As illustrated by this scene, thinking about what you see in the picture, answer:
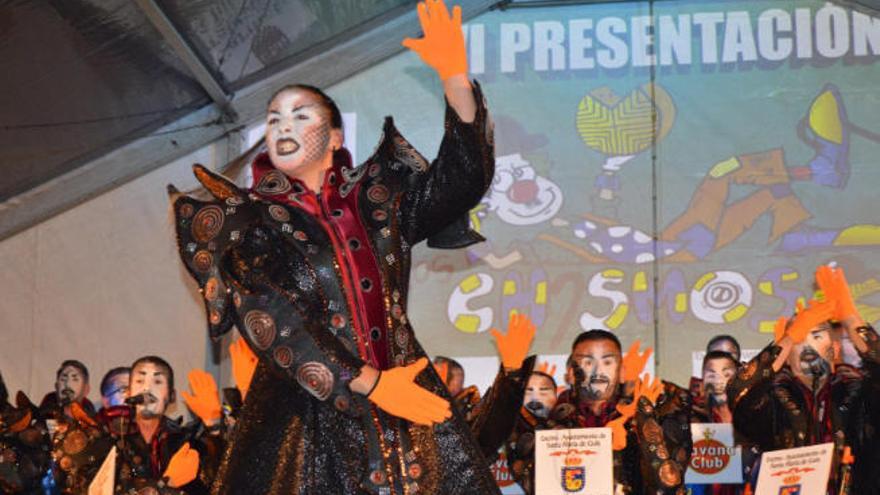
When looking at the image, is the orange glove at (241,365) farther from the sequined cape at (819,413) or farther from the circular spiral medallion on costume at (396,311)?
the sequined cape at (819,413)

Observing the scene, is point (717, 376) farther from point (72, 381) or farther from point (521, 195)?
point (72, 381)

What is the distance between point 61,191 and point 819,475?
5.52 meters

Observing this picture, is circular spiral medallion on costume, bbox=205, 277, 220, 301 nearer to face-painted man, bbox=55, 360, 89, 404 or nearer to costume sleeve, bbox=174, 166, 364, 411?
costume sleeve, bbox=174, 166, 364, 411

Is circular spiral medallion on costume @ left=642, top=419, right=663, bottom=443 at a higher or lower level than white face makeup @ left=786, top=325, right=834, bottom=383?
lower

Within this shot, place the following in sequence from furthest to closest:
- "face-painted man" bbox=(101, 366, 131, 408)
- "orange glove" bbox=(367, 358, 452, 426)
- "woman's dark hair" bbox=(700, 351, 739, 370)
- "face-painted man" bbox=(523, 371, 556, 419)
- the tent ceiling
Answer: "face-painted man" bbox=(101, 366, 131, 408) < the tent ceiling < "woman's dark hair" bbox=(700, 351, 739, 370) < "face-painted man" bbox=(523, 371, 556, 419) < "orange glove" bbox=(367, 358, 452, 426)

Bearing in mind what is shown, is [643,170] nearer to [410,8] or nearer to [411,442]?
[410,8]

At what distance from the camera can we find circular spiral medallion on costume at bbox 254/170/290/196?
3206 millimetres

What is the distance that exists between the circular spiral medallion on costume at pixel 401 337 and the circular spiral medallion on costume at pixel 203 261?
1.40 feet

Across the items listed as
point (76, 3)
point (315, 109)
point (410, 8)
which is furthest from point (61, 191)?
point (315, 109)

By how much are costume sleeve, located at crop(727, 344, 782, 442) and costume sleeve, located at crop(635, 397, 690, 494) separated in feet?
1.15

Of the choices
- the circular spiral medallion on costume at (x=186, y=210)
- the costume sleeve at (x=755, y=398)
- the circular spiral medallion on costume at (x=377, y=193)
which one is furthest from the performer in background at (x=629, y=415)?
the circular spiral medallion on costume at (x=186, y=210)

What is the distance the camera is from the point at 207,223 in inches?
121

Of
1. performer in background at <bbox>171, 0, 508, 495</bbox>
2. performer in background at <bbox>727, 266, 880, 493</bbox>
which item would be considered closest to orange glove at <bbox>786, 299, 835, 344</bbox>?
performer in background at <bbox>727, 266, 880, 493</bbox>

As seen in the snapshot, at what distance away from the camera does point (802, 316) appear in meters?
5.51
